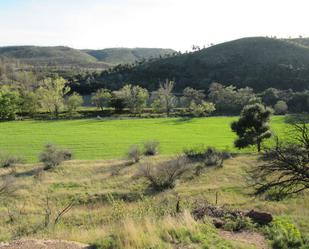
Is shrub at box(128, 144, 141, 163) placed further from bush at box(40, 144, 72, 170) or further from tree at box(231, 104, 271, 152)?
tree at box(231, 104, 271, 152)

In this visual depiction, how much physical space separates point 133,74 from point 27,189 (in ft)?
391

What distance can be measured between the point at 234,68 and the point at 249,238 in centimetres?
13151

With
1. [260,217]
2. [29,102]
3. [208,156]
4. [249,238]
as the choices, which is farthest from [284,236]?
[29,102]

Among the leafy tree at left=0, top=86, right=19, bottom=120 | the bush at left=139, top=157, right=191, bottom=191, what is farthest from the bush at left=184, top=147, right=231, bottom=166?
the leafy tree at left=0, top=86, right=19, bottom=120

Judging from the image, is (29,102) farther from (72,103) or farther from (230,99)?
(230,99)

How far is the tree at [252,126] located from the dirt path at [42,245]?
3844cm

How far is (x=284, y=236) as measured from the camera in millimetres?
10938

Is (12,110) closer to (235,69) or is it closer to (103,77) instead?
(103,77)

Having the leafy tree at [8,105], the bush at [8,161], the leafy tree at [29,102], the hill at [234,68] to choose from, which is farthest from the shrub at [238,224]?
the hill at [234,68]

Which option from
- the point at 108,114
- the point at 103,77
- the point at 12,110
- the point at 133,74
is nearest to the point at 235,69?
the point at 133,74

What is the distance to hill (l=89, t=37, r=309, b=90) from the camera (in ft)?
410

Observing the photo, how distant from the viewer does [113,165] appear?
129 feet

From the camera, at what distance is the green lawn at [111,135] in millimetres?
52469

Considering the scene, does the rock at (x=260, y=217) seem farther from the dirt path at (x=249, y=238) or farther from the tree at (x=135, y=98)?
the tree at (x=135, y=98)
